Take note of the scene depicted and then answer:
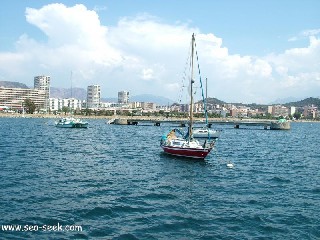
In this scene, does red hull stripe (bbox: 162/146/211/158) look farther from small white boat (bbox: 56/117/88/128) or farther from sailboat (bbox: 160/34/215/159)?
small white boat (bbox: 56/117/88/128)

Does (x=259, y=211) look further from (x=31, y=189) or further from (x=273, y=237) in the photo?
(x=31, y=189)

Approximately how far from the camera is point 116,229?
2238 centimetres

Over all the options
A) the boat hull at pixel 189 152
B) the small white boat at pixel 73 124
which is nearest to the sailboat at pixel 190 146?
the boat hull at pixel 189 152

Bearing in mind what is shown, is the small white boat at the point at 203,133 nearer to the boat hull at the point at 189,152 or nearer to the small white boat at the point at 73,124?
the small white boat at the point at 73,124

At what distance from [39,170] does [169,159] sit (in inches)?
773

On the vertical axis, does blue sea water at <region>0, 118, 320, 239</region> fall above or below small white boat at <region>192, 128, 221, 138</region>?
below

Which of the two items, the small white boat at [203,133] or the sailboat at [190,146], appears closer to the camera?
the sailboat at [190,146]

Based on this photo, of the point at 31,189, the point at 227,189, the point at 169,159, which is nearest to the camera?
the point at 31,189

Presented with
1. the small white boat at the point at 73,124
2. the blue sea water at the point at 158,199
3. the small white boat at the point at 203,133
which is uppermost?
the small white boat at the point at 73,124

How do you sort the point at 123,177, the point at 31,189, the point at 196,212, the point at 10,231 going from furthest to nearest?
1. the point at 123,177
2. the point at 31,189
3. the point at 196,212
4. the point at 10,231

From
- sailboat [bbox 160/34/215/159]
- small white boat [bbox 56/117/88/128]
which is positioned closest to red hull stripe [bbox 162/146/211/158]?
sailboat [bbox 160/34/215/159]

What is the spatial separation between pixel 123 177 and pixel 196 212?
551 inches

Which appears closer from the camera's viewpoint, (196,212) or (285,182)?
(196,212)

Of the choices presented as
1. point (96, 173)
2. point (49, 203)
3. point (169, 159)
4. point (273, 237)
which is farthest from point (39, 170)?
point (273, 237)
